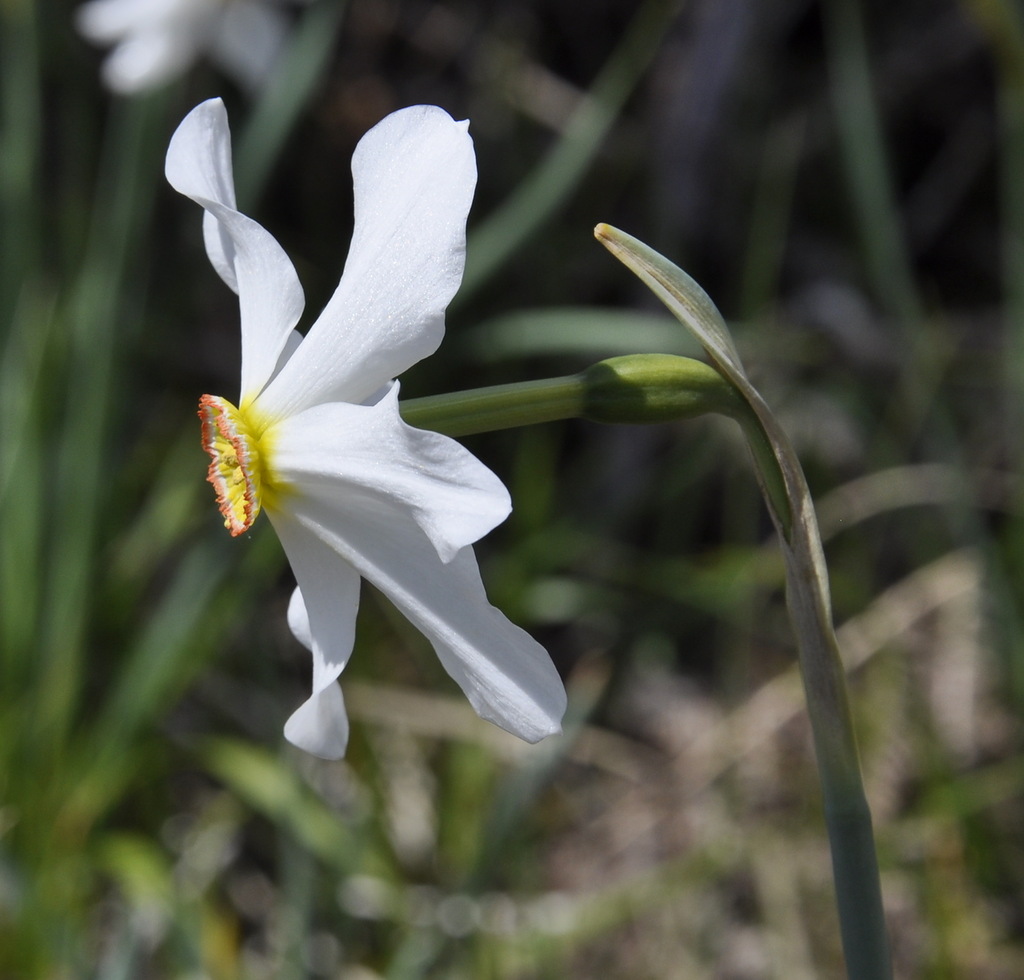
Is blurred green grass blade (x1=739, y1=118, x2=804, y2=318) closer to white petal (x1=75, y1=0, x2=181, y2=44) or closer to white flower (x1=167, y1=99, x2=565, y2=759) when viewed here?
white petal (x1=75, y1=0, x2=181, y2=44)

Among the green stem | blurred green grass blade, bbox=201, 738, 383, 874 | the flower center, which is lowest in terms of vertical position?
blurred green grass blade, bbox=201, 738, 383, 874

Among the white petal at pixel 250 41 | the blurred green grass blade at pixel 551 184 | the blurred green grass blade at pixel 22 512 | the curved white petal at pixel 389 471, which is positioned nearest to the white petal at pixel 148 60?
the white petal at pixel 250 41

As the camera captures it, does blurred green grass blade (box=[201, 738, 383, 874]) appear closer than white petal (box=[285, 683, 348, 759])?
No

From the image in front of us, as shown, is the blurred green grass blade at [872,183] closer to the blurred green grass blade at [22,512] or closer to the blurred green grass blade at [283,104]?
the blurred green grass blade at [283,104]

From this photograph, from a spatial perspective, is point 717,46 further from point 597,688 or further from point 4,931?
point 4,931

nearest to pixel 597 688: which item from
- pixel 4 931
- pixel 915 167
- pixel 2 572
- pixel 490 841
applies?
pixel 490 841

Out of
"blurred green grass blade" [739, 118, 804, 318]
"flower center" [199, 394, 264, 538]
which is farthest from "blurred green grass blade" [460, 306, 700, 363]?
"flower center" [199, 394, 264, 538]
